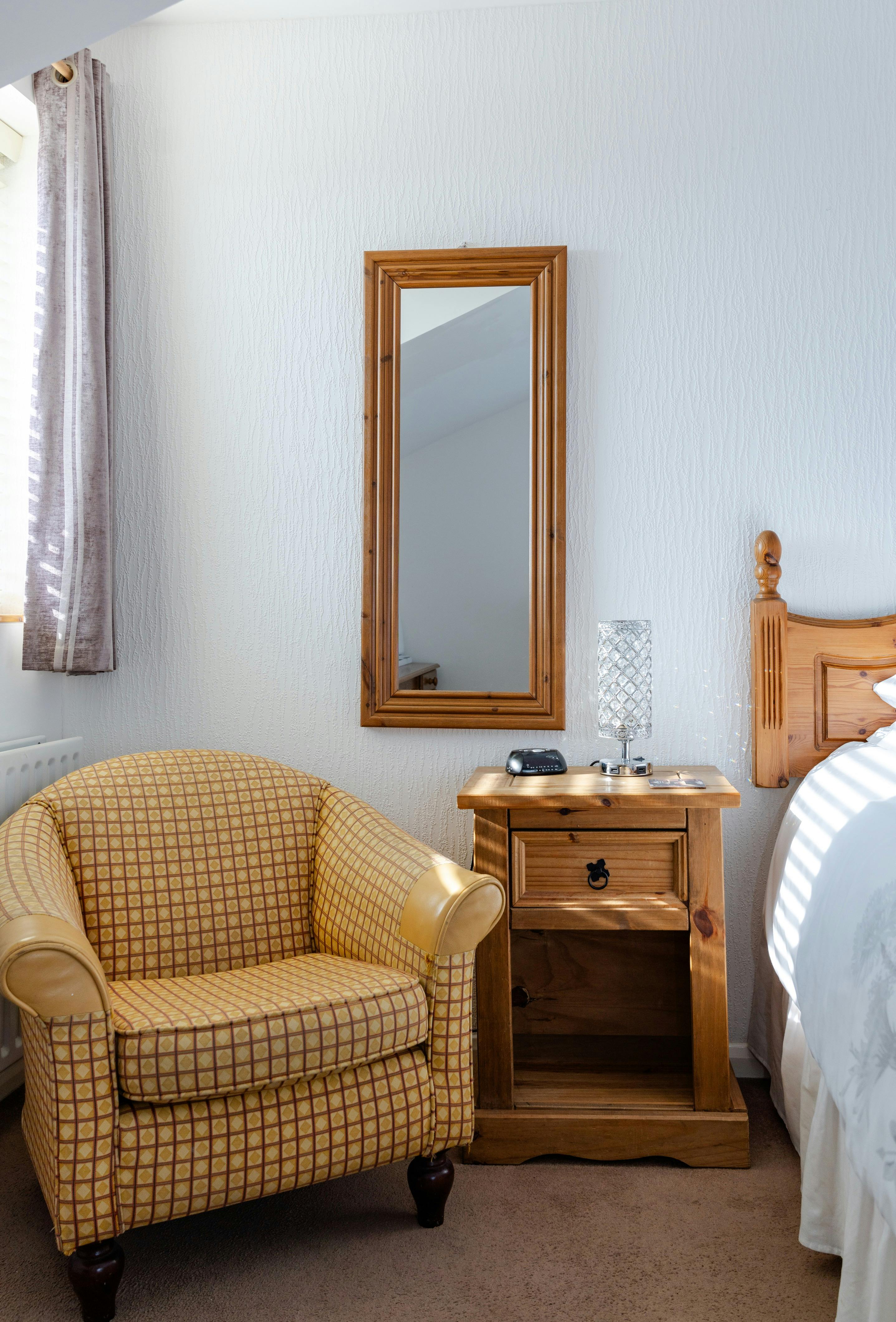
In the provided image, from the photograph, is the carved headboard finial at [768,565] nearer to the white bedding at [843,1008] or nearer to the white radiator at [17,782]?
the white bedding at [843,1008]

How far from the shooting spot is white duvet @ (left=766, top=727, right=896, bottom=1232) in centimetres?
110

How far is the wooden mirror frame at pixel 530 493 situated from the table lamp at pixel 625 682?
6.6 inches

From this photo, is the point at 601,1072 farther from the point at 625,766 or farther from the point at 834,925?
the point at 834,925

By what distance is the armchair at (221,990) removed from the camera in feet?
4.43

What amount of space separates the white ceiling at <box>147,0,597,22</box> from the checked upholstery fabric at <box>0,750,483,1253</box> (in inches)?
69.5

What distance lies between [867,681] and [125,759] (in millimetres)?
1637

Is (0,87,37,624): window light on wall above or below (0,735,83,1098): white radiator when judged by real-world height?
above

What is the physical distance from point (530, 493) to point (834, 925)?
1203 mm

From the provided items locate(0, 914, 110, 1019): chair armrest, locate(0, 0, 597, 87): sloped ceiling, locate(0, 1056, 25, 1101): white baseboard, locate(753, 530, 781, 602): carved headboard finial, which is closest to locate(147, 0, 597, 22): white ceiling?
locate(753, 530, 781, 602): carved headboard finial

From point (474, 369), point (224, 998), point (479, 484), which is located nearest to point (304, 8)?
point (474, 369)

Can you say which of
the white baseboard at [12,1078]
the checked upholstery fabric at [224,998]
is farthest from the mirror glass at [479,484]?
the white baseboard at [12,1078]

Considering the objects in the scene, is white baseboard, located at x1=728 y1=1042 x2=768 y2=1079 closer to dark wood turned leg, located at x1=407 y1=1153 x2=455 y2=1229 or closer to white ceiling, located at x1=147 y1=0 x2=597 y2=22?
dark wood turned leg, located at x1=407 y1=1153 x2=455 y2=1229

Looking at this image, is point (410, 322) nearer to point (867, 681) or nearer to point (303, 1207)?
point (867, 681)

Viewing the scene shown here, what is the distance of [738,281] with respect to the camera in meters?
2.20
